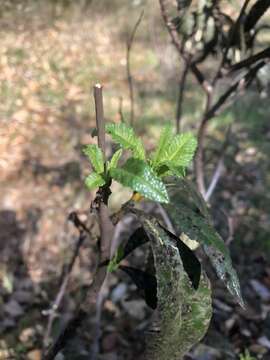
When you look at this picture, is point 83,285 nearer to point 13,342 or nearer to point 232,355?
point 13,342

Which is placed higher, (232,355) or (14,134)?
(14,134)

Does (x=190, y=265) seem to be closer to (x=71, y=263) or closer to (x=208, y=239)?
(x=208, y=239)

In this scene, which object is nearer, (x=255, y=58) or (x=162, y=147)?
(x=162, y=147)

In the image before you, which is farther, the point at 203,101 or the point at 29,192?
the point at 203,101

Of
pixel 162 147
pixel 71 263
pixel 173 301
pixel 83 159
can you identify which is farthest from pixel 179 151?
pixel 83 159

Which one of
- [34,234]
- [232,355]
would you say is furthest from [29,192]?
[232,355]

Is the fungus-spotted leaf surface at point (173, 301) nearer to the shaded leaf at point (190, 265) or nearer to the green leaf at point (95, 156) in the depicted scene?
the shaded leaf at point (190, 265)

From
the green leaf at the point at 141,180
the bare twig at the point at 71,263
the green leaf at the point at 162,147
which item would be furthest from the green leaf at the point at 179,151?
the bare twig at the point at 71,263
